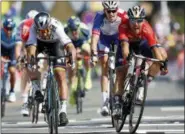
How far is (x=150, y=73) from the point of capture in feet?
47.3

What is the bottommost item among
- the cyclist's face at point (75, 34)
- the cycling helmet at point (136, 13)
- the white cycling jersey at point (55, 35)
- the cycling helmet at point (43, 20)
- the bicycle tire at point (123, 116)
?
the bicycle tire at point (123, 116)

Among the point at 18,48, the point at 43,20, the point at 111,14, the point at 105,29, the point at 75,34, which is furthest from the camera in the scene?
the point at 75,34

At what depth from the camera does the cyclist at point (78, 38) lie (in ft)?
63.0

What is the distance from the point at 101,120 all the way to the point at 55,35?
4.38 m

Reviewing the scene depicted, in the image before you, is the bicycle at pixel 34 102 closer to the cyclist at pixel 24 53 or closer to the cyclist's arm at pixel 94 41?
the cyclist at pixel 24 53

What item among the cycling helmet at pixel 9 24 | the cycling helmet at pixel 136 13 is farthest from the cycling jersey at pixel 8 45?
the cycling helmet at pixel 136 13

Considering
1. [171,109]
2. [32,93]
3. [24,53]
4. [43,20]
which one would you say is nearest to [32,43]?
[43,20]

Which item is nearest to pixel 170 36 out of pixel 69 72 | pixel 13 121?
pixel 69 72

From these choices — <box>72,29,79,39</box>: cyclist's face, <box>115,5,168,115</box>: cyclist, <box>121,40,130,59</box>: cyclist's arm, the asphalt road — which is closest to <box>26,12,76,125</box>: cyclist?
<box>121,40,130,59</box>: cyclist's arm

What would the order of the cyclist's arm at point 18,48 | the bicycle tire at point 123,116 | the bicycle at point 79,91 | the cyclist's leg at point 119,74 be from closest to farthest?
the bicycle tire at point 123,116, the cyclist's leg at point 119,74, the cyclist's arm at point 18,48, the bicycle at point 79,91

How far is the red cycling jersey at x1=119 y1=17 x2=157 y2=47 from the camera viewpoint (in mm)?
14289

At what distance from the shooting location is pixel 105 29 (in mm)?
16422

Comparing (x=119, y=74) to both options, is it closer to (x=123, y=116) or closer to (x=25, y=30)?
(x=123, y=116)

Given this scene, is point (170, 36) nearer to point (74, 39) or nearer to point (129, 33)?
point (74, 39)
